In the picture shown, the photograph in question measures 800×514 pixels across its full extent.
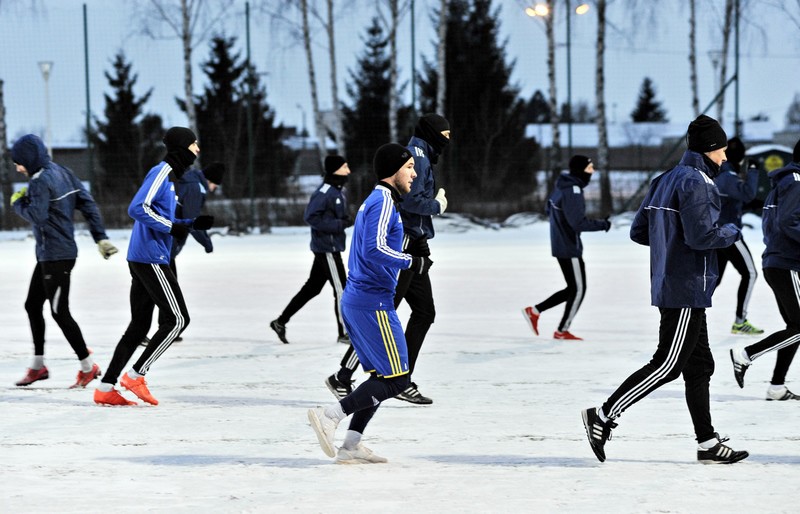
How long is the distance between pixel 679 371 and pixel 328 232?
5.02 meters

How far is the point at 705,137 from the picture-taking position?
5887 millimetres

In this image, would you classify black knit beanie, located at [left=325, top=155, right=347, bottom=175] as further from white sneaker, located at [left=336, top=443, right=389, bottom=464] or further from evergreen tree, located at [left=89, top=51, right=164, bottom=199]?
evergreen tree, located at [left=89, top=51, right=164, bottom=199]

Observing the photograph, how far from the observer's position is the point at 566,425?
6828 millimetres

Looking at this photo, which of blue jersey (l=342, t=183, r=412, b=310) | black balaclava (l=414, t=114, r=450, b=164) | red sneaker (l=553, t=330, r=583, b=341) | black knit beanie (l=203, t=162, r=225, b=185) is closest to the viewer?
blue jersey (l=342, t=183, r=412, b=310)

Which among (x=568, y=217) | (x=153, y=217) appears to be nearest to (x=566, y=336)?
(x=568, y=217)

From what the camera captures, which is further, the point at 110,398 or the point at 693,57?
the point at 693,57

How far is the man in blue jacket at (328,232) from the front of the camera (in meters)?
10.4

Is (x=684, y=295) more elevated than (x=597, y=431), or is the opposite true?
(x=684, y=295)

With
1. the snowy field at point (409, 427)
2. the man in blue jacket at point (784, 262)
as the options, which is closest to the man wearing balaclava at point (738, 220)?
the snowy field at point (409, 427)

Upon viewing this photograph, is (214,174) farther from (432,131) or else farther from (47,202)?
(432,131)

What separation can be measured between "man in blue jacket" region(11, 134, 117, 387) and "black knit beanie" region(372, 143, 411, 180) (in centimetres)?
287

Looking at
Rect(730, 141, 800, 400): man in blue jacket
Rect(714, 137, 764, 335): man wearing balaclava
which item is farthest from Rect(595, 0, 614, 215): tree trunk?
Rect(730, 141, 800, 400): man in blue jacket

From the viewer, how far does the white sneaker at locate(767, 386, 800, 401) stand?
7.53 meters

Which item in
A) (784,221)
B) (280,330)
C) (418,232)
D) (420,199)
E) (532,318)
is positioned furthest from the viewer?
(532,318)
